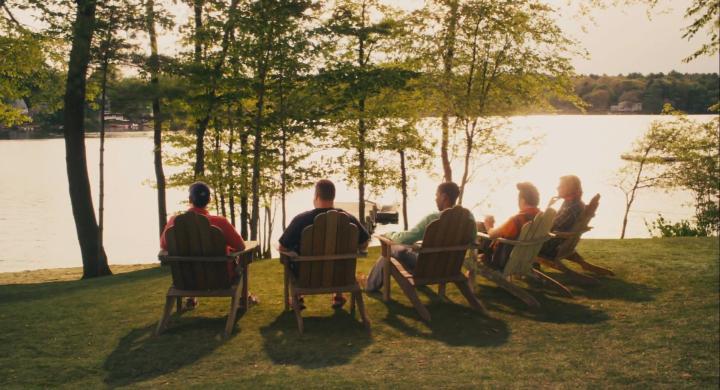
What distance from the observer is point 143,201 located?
64.2 m

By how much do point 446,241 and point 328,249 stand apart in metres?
1.32

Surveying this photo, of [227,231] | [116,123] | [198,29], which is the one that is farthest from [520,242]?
[198,29]

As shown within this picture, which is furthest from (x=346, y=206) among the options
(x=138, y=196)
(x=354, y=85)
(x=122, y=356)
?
(x=122, y=356)

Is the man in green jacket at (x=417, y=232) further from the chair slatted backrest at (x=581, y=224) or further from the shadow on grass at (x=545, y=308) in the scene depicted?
the chair slatted backrest at (x=581, y=224)

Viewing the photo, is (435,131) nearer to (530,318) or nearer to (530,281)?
(530,281)

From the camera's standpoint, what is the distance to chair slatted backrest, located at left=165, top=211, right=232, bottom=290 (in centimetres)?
573

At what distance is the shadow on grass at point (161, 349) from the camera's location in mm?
4977

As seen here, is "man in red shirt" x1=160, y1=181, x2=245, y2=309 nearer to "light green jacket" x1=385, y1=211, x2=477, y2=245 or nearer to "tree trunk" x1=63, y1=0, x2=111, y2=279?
"light green jacket" x1=385, y1=211, x2=477, y2=245

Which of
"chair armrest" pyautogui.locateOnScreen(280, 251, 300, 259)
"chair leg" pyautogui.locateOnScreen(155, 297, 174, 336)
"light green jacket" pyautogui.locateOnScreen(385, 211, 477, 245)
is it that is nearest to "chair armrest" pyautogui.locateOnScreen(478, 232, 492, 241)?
"light green jacket" pyautogui.locateOnScreen(385, 211, 477, 245)

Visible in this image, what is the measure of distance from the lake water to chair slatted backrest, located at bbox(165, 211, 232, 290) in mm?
13233

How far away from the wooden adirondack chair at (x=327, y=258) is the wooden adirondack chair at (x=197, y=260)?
0.63 meters

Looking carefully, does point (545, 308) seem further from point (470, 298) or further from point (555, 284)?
point (470, 298)

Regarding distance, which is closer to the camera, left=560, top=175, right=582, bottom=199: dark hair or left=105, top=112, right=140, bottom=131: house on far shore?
left=560, top=175, right=582, bottom=199: dark hair

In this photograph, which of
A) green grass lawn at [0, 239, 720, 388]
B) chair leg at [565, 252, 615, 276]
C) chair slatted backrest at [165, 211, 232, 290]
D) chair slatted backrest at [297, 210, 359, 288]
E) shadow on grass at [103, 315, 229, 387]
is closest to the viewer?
green grass lawn at [0, 239, 720, 388]
